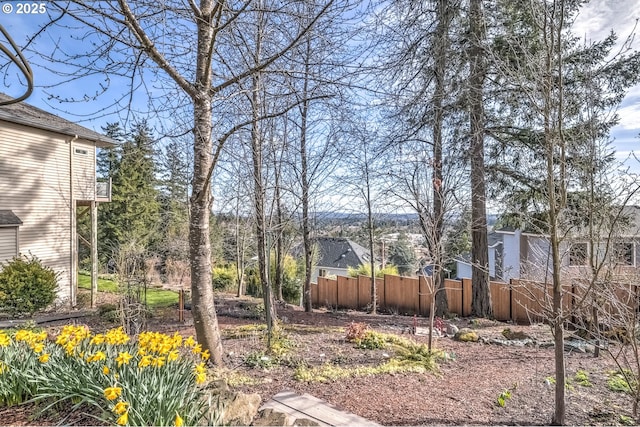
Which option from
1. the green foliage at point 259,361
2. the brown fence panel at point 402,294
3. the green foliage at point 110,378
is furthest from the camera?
Result: the brown fence panel at point 402,294

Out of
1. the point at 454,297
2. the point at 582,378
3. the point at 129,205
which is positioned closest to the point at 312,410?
the point at 582,378

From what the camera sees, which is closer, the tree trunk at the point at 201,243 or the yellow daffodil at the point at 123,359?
the yellow daffodil at the point at 123,359

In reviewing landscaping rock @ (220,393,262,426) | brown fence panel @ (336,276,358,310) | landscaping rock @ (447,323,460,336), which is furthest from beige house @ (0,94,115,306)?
landscaping rock @ (447,323,460,336)

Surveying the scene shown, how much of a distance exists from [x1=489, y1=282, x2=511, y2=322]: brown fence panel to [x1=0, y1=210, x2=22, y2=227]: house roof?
12.7m

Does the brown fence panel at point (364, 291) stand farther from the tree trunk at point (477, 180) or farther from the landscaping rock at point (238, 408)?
the landscaping rock at point (238, 408)

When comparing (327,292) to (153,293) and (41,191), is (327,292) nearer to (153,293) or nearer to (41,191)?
(153,293)

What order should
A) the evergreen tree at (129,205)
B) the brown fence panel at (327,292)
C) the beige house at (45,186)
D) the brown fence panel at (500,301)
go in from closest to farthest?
the brown fence panel at (500,301) < the beige house at (45,186) < the brown fence panel at (327,292) < the evergreen tree at (129,205)

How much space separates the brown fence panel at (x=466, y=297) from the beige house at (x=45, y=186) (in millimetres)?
11347

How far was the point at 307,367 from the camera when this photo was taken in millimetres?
4176

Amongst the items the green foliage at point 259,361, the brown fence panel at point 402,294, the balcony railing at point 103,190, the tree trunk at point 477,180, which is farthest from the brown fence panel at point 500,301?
the balcony railing at point 103,190

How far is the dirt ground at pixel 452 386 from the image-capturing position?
3.12m

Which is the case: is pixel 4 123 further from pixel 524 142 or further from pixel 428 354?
pixel 524 142

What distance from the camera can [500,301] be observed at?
29.4 ft

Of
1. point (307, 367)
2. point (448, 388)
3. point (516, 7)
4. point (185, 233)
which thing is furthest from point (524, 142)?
point (185, 233)
